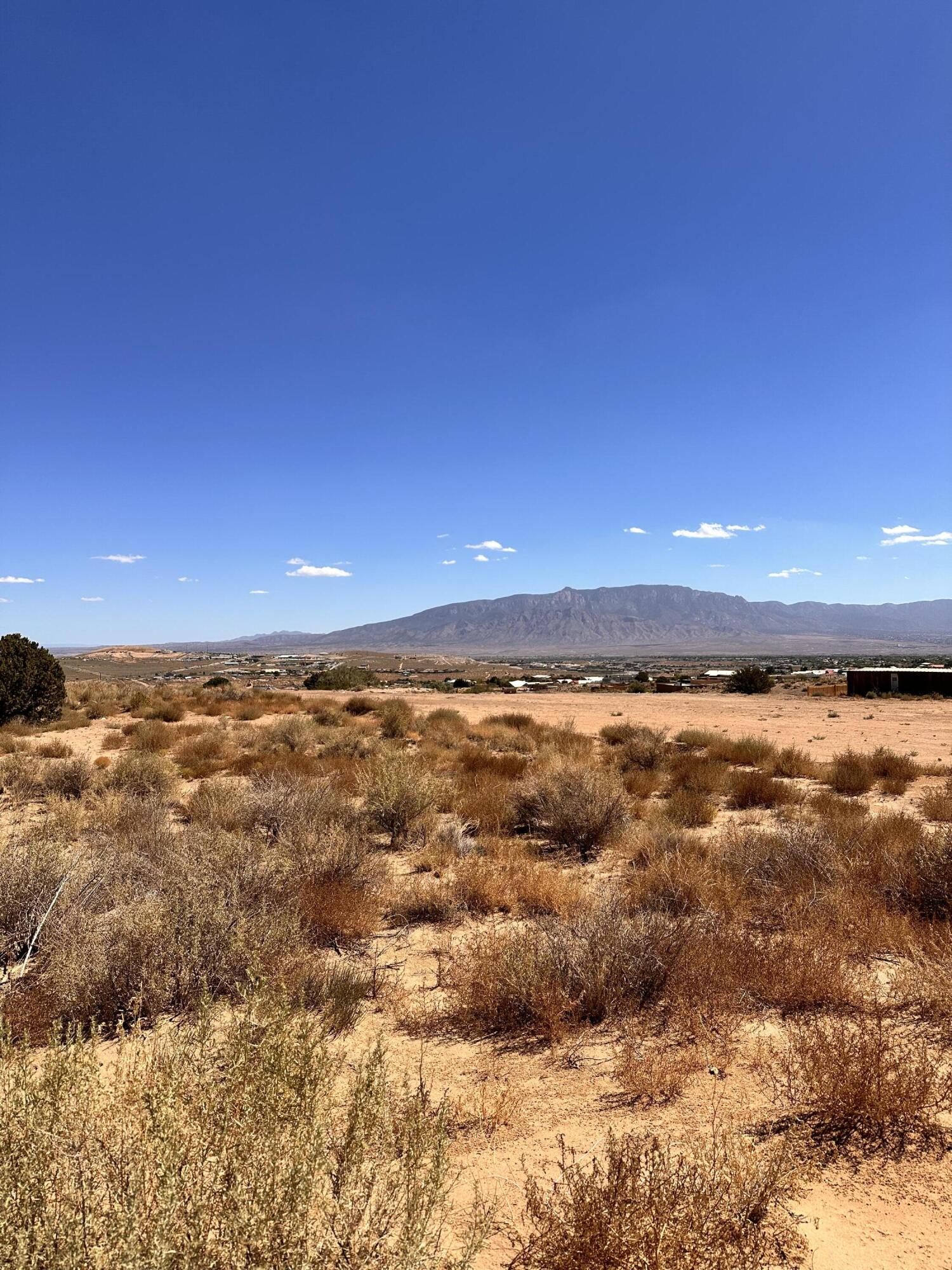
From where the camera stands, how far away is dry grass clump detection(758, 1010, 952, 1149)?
300 cm

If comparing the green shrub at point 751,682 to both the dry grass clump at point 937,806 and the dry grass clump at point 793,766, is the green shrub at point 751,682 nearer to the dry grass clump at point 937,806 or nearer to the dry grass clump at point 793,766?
the dry grass clump at point 793,766

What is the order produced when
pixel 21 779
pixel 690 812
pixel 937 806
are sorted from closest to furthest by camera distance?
pixel 937 806
pixel 690 812
pixel 21 779

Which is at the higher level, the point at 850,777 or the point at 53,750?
the point at 53,750

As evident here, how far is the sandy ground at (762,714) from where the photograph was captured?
1766 cm

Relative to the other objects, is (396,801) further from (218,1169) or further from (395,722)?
(395,722)

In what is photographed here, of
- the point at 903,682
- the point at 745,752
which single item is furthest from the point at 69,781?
the point at 903,682

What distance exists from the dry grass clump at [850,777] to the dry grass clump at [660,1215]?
9.68m

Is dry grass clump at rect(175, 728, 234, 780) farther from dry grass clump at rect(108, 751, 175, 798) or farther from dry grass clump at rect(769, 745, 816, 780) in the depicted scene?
dry grass clump at rect(769, 745, 816, 780)

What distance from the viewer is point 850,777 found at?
11094 millimetres


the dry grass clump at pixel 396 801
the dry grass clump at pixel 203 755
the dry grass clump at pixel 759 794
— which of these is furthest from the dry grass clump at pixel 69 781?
the dry grass clump at pixel 759 794

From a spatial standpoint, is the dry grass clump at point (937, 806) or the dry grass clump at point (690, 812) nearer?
the dry grass clump at point (937, 806)

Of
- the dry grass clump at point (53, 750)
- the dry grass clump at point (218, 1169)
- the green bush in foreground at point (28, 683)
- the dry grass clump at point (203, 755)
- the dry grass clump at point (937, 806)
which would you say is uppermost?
the green bush in foreground at point (28, 683)

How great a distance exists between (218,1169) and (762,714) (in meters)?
26.9

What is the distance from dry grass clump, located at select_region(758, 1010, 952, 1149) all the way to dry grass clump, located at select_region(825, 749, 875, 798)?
27.2 ft
